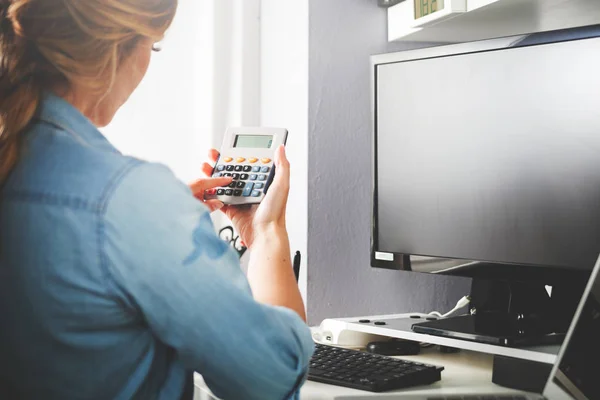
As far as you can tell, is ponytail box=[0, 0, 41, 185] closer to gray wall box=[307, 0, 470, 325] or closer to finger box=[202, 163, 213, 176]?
finger box=[202, 163, 213, 176]

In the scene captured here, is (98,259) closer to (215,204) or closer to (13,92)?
(13,92)

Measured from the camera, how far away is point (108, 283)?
2.09 ft

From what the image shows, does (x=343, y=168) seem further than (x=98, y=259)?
Yes

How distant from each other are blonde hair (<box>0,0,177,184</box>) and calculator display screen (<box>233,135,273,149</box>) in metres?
0.49

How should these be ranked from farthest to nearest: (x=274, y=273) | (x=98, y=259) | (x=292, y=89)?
(x=292, y=89) → (x=274, y=273) → (x=98, y=259)

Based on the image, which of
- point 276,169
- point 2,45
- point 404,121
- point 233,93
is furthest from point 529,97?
point 2,45

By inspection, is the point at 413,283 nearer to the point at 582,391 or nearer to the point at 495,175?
the point at 495,175

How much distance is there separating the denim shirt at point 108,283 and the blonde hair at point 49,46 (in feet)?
0.06

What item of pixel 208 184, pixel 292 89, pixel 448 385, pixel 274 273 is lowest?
pixel 448 385

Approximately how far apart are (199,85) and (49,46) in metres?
0.97

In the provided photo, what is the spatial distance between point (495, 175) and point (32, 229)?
2.51 ft

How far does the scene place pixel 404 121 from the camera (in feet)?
4.48

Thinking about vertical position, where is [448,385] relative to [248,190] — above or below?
below

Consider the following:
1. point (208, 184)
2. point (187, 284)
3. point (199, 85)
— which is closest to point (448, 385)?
point (208, 184)
